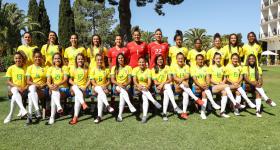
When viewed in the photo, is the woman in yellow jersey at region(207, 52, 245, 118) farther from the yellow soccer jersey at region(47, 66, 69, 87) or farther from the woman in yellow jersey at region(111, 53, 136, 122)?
the yellow soccer jersey at region(47, 66, 69, 87)

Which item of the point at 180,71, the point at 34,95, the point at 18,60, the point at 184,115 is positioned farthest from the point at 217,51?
the point at 18,60

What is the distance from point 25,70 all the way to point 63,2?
31127mm

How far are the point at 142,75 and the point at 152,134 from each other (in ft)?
6.65

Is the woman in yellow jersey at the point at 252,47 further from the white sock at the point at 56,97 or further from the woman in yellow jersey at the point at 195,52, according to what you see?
the white sock at the point at 56,97

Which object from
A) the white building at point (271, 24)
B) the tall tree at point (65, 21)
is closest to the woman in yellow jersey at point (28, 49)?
the tall tree at point (65, 21)

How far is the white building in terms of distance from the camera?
5388cm

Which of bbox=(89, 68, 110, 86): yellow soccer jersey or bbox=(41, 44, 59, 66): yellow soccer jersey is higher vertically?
bbox=(41, 44, 59, 66): yellow soccer jersey

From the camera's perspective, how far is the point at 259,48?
9000 mm

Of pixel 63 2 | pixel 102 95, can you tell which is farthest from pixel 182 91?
pixel 63 2

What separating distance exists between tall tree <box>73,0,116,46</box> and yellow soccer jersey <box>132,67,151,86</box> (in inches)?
2106

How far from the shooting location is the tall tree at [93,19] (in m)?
61.2

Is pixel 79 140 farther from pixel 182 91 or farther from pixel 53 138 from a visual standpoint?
pixel 182 91

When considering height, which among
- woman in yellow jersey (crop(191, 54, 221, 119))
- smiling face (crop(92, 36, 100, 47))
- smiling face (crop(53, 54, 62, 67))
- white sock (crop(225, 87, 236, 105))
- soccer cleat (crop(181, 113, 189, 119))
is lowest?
soccer cleat (crop(181, 113, 189, 119))

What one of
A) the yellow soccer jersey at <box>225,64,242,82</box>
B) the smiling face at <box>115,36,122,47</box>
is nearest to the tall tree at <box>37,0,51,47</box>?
the smiling face at <box>115,36,122,47</box>
